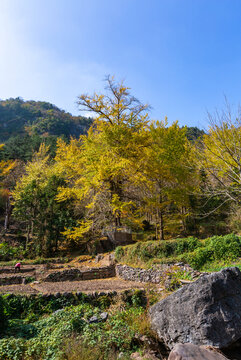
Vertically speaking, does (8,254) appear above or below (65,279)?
above

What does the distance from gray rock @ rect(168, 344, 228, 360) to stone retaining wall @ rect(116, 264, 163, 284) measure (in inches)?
232

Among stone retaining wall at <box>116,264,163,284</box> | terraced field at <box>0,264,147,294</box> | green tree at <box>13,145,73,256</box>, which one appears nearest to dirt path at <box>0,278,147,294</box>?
terraced field at <box>0,264,147,294</box>

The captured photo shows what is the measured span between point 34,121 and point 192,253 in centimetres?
9456

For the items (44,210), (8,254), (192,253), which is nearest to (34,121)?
(44,210)

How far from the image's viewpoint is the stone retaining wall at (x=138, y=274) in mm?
9949

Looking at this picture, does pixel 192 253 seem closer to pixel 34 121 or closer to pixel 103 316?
pixel 103 316

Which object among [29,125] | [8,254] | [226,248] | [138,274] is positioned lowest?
[138,274]

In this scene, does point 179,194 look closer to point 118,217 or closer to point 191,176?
point 191,176

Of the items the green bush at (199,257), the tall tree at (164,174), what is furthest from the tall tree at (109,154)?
the green bush at (199,257)

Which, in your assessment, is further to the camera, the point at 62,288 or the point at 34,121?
the point at 34,121

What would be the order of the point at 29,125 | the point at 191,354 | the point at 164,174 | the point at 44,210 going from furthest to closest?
the point at 29,125, the point at 44,210, the point at 164,174, the point at 191,354

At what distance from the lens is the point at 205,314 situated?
4.48 m

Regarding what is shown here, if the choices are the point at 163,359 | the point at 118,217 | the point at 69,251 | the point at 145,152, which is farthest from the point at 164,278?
the point at 69,251

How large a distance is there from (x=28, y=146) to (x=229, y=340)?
45390 millimetres
